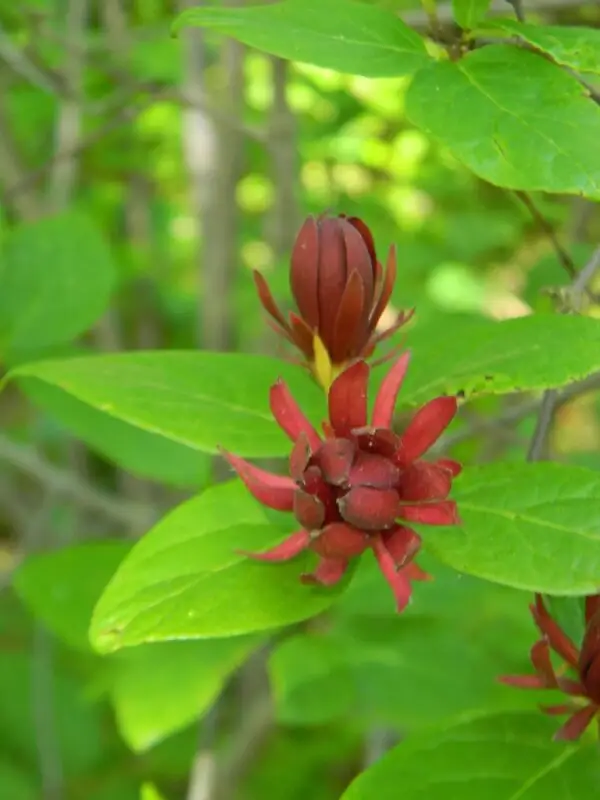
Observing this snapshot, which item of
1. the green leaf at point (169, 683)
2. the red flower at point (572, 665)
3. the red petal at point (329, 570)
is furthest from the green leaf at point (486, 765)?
the green leaf at point (169, 683)

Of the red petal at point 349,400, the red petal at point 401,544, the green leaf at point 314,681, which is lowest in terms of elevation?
the green leaf at point 314,681

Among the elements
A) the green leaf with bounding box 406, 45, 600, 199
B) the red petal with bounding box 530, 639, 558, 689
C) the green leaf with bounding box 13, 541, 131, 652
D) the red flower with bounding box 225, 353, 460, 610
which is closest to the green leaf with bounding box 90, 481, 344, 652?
the red flower with bounding box 225, 353, 460, 610

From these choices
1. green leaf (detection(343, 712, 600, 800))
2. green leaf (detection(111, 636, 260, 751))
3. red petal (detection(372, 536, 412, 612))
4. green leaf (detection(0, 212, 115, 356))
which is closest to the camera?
red petal (detection(372, 536, 412, 612))

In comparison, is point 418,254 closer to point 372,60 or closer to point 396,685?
point 396,685

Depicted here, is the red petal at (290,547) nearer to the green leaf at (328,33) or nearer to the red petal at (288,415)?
the red petal at (288,415)

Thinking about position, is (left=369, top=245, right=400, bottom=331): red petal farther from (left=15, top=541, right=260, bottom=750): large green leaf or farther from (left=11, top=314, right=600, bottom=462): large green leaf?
(left=15, top=541, right=260, bottom=750): large green leaf

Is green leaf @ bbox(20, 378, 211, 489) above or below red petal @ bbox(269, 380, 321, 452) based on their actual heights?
below

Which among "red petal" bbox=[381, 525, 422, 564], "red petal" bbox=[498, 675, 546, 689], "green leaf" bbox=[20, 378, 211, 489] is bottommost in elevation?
"green leaf" bbox=[20, 378, 211, 489]
